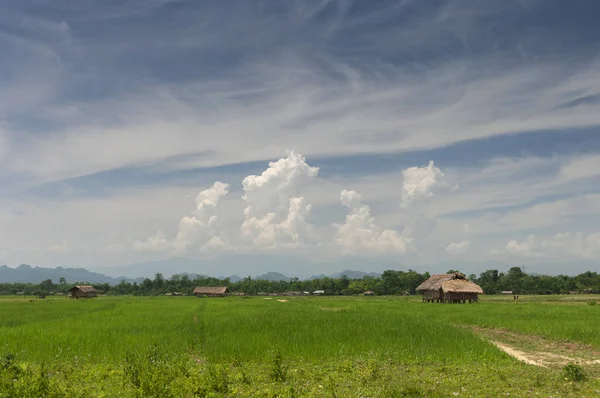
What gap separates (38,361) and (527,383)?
50.1 ft

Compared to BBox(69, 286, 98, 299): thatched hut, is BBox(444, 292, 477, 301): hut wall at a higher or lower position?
higher

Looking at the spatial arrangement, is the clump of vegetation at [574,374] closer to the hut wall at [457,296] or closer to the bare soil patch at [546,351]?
the bare soil patch at [546,351]

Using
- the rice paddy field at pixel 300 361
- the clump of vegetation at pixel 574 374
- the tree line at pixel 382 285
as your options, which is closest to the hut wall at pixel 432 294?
the rice paddy field at pixel 300 361

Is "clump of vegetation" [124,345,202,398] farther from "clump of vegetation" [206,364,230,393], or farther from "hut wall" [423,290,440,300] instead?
"hut wall" [423,290,440,300]

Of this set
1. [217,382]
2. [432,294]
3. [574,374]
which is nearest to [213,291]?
[432,294]

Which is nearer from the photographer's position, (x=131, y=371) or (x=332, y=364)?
(x=131, y=371)

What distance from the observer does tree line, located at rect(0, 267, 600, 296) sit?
10575 centimetres

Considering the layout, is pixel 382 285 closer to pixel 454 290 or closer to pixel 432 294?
pixel 432 294

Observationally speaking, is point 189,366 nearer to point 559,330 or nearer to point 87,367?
point 87,367

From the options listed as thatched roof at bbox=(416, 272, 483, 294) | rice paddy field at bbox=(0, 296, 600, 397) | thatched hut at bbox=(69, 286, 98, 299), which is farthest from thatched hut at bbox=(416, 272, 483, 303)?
thatched hut at bbox=(69, 286, 98, 299)

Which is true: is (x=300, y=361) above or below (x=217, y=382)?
below

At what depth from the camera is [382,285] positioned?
11838 cm

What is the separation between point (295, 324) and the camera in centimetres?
2195

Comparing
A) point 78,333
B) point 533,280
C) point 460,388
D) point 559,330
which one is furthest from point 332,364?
point 533,280
